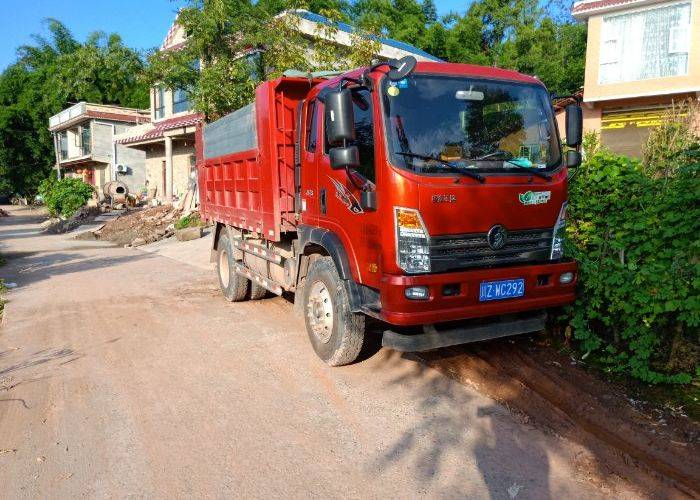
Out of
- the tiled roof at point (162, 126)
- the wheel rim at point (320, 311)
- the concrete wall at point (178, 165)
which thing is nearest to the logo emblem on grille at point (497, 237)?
the wheel rim at point (320, 311)

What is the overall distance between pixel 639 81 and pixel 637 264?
13.8 meters

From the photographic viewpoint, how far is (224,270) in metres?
8.02

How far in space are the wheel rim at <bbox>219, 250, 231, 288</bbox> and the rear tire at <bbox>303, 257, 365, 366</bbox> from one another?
10.0 ft

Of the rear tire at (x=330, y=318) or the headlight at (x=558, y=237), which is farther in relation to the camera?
the rear tire at (x=330, y=318)

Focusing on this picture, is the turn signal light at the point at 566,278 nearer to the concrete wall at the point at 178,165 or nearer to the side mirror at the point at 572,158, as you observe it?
the side mirror at the point at 572,158

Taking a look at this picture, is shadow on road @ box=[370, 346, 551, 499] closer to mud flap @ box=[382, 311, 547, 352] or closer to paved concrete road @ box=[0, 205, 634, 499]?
paved concrete road @ box=[0, 205, 634, 499]

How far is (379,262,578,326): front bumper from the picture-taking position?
378cm

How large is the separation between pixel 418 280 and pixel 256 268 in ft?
11.3

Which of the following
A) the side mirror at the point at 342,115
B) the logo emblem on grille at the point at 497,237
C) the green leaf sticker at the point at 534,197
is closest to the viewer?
the side mirror at the point at 342,115

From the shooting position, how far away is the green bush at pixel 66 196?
23.5 meters

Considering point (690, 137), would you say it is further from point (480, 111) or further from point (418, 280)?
point (418, 280)

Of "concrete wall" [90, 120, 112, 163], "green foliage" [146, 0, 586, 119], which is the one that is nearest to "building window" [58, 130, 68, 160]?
"concrete wall" [90, 120, 112, 163]

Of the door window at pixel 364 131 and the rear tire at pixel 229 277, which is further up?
the door window at pixel 364 131

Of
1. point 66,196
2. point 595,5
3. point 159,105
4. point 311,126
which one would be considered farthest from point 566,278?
point 66,196
